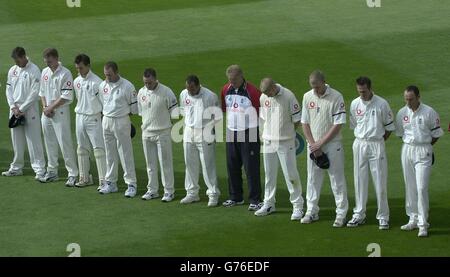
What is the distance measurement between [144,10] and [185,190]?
1074cm

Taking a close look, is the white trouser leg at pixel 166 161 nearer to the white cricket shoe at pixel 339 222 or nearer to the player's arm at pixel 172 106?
the player's arm at pixel 172 106

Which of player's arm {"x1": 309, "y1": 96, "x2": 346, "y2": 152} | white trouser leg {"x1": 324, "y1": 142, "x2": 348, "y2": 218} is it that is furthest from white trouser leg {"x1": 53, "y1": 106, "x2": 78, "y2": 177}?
white trouser leg {"x1": 324, "y1": 142, "x2": 348, "y2": 218}

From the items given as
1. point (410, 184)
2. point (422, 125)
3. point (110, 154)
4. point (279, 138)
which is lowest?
point (410, 184)

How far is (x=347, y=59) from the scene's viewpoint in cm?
2323

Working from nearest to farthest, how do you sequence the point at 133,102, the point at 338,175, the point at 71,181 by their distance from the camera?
the point at 338,175 < the point at 133,102 < the point at 71,181

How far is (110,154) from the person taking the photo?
56.0 ft

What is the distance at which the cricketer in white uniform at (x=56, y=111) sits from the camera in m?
17.3

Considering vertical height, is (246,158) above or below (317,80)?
below

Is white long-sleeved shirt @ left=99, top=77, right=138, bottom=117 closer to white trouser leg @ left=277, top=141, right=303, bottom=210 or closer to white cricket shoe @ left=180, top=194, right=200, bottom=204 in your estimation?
white cricket shoe @ left=180, top=194, right=200, bottom=204

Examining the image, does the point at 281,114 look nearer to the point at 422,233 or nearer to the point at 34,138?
the point at 422,233

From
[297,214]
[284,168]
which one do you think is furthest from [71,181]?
[297,214]

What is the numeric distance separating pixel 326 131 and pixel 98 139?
3.80 meters

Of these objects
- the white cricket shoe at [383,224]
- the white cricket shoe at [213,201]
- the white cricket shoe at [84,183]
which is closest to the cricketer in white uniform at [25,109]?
the white cricket shoe at [84,183]

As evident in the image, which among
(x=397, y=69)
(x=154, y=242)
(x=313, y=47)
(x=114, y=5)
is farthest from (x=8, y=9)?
(x=154, y=242)
